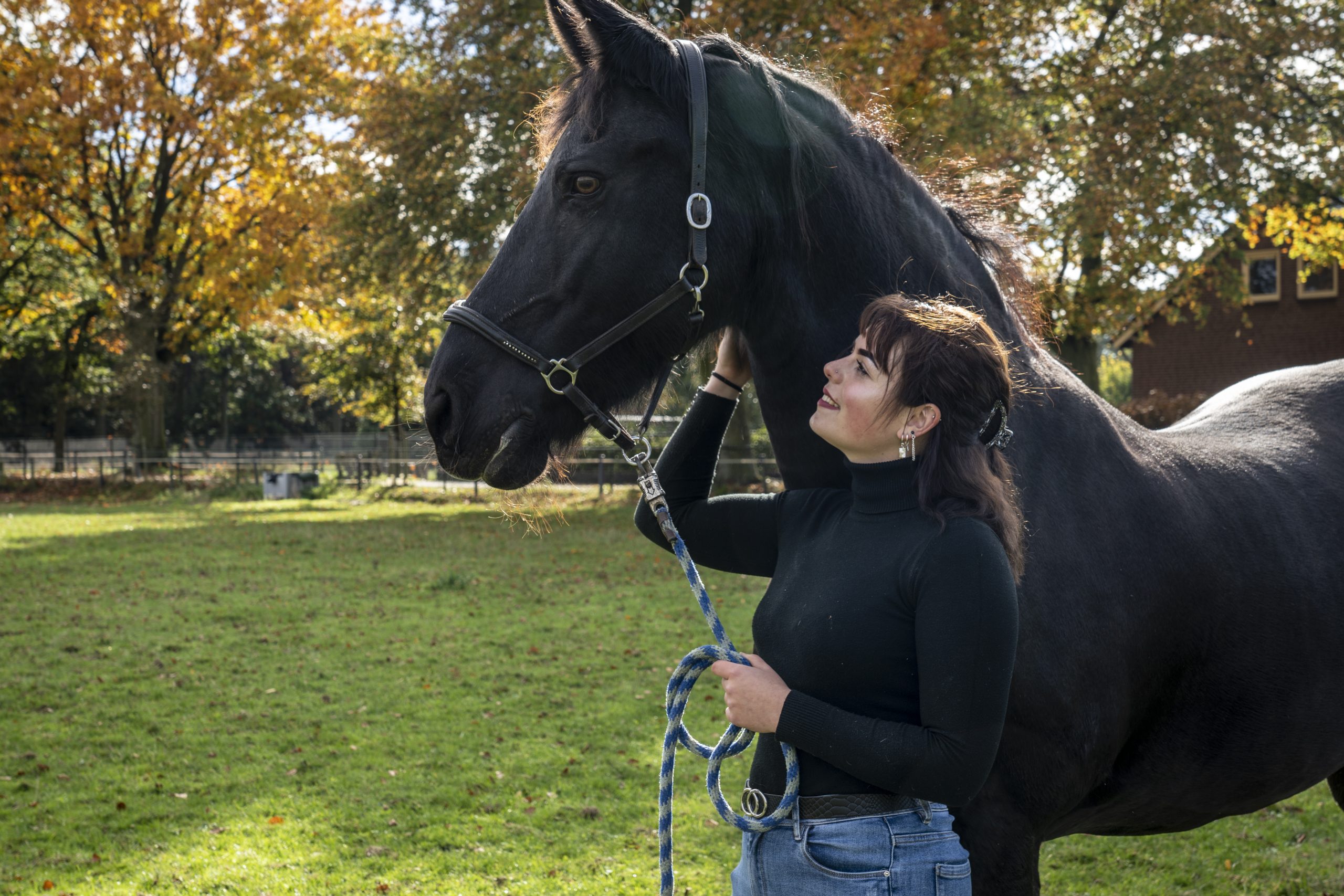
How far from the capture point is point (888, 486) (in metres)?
1.71

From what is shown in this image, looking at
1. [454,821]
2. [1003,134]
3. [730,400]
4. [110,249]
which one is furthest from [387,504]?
[730,400]

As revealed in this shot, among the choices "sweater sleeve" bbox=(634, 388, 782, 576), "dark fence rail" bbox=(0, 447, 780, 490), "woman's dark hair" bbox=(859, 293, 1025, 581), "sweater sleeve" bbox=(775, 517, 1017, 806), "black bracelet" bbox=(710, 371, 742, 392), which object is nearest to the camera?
"sweater sleeve" bbox=(775, 517, 1017, 806)

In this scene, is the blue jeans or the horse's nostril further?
the horse's nostril

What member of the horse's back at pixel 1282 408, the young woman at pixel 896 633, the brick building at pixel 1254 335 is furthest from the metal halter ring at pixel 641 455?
the brick building at pixel 1254 335

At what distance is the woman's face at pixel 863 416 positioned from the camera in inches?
65.8

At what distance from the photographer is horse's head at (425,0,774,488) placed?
192cm

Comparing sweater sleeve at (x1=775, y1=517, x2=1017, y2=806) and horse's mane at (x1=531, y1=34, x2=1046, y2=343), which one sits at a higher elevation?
horse's mane at (x1=531, y1=34, x2=1046, y2=343)

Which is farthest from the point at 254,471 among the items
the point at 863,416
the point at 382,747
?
the point at 863,416

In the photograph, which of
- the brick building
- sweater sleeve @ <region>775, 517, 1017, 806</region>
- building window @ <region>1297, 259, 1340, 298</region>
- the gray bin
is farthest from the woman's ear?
building window @ <region>1297, 259, 1340, 298</region>

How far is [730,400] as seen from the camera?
2234mm

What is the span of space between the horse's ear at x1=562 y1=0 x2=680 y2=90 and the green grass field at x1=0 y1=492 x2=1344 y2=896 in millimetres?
3582

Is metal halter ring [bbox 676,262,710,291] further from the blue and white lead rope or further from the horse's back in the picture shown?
the horse's back

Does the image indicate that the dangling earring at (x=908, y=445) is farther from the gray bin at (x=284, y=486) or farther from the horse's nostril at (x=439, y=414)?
the gray bin at (x=284, y=486)

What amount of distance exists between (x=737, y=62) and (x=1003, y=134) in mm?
13124
